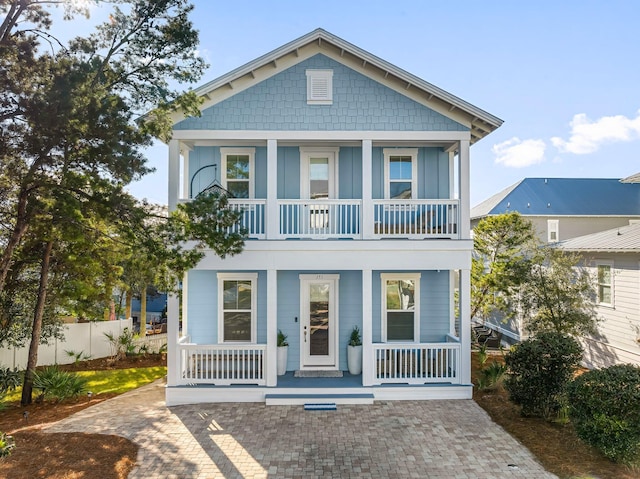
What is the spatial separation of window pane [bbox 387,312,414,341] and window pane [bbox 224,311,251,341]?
13.9 feet

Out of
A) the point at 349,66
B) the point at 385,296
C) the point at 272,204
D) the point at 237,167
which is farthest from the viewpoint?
the point at 385,296

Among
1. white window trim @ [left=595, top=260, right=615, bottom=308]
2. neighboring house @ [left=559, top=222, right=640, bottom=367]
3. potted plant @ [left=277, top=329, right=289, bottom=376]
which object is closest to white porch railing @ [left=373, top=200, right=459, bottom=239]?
potted plant @ [left=277, top=329, right=289, bottom=376]

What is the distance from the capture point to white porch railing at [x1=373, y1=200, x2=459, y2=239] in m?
9.86

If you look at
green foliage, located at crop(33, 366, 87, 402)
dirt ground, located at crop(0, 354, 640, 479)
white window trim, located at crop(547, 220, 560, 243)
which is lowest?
dirt ground, located at crop(0, 354, 640, 479)

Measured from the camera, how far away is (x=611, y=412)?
6.40 meters

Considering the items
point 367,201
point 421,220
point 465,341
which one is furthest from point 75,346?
point 465,341

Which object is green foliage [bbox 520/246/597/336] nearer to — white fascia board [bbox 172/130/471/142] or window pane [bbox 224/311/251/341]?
white fascia board [bbox 172/130/471/142]

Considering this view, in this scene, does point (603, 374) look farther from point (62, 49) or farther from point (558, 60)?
point (62, 49)

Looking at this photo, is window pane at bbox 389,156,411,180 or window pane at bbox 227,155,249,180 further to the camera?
window pane at bbox 389,156,411,180

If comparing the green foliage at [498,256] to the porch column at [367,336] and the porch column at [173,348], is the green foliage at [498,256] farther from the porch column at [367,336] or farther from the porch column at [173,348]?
the porch column at [173,348]

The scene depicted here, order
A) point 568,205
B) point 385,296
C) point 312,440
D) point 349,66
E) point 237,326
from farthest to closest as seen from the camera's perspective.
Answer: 1. point 568,205
2. point 385,296
3. point 237,326
4. point 349,66
5. point 312,440

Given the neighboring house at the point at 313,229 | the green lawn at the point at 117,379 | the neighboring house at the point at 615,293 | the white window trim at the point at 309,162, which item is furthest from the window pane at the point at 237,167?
the neighboring house at the point at 615,293

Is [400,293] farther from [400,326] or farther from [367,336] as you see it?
[367,336]

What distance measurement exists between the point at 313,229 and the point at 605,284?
10.4 meters
